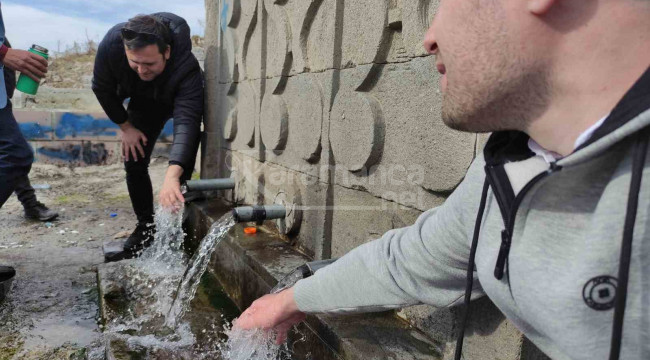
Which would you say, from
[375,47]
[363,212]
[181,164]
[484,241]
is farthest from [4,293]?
[484,241]

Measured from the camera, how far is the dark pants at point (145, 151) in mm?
4625

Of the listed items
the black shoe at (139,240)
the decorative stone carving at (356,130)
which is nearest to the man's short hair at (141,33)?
the black shoe at (139,240)

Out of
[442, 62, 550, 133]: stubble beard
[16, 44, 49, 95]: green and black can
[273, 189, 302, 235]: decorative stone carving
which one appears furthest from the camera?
[16, 44, 49, 95]: green and black can

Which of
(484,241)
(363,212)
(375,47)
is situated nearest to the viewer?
(484,241)

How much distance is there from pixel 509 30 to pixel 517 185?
0.35 m

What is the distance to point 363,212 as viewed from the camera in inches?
98.3

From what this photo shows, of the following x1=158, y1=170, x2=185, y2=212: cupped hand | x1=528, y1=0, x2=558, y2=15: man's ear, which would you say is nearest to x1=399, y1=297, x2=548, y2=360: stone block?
x1=528, y1=0, x2=558, y2=15: man's ear

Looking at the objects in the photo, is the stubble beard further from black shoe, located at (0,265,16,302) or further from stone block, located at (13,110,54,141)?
stone block, located at (13,110,54,141)

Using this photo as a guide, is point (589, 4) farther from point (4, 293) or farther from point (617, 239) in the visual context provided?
point (4, 293)

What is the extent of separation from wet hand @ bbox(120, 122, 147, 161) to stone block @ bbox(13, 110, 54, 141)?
19.6 ft

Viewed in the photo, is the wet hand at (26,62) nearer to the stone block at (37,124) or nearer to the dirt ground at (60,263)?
the dirt ground at (60,263)

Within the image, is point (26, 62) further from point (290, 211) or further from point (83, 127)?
point (83, 127)

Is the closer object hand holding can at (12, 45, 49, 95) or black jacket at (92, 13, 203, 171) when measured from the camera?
hand holding can at (12, 45, 49, 95)

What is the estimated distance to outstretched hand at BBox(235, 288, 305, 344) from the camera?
1.74m
